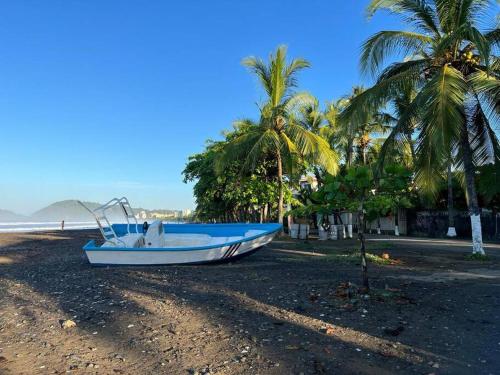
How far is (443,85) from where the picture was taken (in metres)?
11.1

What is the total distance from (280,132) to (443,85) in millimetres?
10766

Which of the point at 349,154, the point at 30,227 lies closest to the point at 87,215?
the point at 30,227

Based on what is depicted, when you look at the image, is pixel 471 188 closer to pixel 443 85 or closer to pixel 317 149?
pixel 443 85

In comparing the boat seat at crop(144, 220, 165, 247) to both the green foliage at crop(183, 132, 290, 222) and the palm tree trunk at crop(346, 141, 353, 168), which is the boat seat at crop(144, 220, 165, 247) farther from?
the palm tree trunk at crop(346, 141, 353, 168)

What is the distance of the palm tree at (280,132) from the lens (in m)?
19.7

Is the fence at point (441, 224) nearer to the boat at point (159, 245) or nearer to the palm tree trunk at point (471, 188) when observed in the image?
the palm tree trunk at point (471, 188)

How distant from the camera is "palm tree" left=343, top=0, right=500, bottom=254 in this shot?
1104 centimetres

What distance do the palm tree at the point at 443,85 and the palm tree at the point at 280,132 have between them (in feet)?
20.0

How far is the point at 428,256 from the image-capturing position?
1357cm

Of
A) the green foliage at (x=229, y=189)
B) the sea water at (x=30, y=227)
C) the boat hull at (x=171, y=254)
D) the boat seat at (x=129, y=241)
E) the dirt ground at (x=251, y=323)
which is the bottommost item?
the dirt ground at (x=251, y=323)

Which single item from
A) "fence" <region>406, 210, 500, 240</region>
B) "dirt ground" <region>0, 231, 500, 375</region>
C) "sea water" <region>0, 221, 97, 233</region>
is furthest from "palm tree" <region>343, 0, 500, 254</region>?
"sea water" <region>0, 221, 97, 233</region>

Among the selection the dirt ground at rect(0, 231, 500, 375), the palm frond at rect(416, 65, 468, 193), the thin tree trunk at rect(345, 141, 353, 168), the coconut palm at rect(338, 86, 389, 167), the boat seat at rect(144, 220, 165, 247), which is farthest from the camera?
the thin tree trunk at rect(345, 141, 353, 168)

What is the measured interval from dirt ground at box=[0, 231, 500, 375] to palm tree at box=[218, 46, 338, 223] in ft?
34.4

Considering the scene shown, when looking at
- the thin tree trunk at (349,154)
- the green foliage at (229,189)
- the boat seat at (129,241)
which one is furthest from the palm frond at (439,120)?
the thin tree trunk at (349,154)
